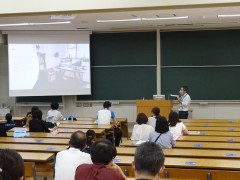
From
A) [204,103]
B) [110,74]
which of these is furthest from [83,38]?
[204,103]

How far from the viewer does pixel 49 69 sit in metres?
11.3

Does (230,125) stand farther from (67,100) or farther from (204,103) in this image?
(67,100)

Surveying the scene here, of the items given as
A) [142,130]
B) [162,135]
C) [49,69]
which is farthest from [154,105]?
[162,135]

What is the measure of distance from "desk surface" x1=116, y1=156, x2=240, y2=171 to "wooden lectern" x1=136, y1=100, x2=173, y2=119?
568 centimetres

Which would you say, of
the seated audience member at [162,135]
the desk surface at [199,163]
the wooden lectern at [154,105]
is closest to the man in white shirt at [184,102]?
the wooden lectern at [154,105]

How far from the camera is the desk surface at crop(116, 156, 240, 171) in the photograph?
424 cm

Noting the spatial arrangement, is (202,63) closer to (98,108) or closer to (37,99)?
(98,108)

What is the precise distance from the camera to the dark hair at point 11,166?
1.94m

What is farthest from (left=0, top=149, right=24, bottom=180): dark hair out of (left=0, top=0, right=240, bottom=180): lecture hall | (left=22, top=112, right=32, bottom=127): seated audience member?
(left=22, top=112, right=32, bottom=127): seated audience member

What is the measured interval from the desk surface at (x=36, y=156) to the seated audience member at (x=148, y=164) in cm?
278

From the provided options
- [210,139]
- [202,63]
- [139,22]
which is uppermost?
[139,22]

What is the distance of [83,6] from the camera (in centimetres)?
640

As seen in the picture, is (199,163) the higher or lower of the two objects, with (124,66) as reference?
lower

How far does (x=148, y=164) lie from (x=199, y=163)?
94.3 inches
